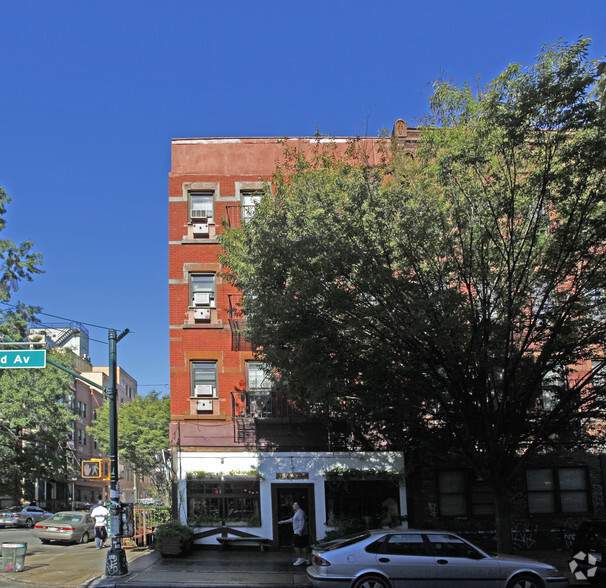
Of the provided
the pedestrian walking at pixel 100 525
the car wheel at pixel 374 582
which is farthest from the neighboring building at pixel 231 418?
the car wheel at pixel 374 582

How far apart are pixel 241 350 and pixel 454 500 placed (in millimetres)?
8752

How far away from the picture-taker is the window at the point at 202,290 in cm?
2258

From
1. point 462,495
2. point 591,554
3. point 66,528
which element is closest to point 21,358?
point 66,528

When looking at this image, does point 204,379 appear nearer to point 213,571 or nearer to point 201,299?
point 201,299

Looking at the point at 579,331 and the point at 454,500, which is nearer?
the point at 579,331

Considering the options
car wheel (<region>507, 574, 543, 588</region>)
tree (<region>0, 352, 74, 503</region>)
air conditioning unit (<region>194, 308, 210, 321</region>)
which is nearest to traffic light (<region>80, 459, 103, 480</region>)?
air conditioning unit (<region>194, 308, 210, 321</region>)

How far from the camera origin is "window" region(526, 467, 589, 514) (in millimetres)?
20391

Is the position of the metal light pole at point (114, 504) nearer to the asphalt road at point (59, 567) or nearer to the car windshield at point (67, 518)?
the asphalt road at point (59, 567)

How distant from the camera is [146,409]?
50.2 meters

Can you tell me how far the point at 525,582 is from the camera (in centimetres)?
1209

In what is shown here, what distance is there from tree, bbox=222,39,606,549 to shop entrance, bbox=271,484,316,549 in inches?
214

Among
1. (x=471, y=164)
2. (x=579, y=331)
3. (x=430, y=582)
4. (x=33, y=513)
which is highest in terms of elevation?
(x=471, y=164)

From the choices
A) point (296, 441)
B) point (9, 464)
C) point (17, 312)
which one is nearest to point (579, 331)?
point (296, 441)

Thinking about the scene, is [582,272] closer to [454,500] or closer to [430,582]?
[430,582]
